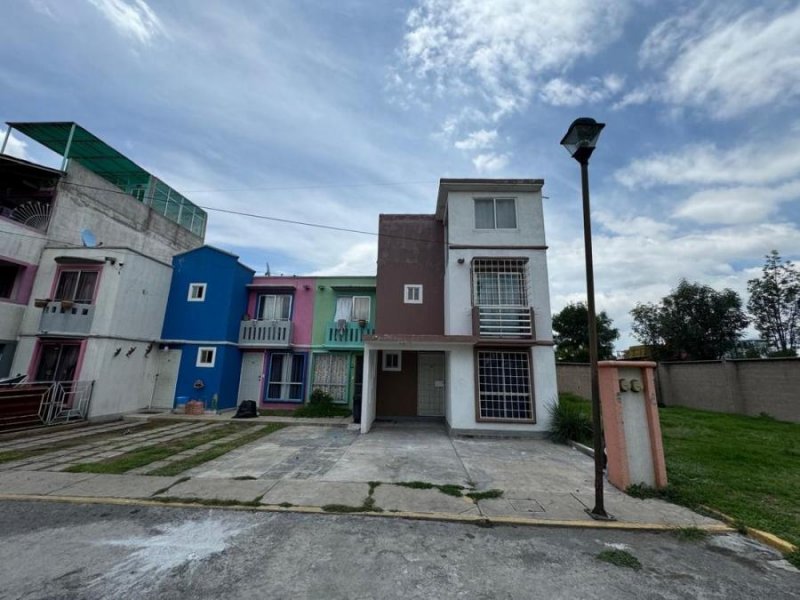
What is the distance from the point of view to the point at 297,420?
41.2 feet

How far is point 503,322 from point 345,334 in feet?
23.6

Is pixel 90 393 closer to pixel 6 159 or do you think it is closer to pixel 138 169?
A: pixel 6 159

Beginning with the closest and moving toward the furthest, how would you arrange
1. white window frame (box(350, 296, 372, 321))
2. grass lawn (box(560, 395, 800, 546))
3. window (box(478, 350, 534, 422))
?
grass lawn (box(560, 395, 800, 546)) < window (box(478, 350, 534, 422)) < white window frame (box(350, 296, 372, 321))

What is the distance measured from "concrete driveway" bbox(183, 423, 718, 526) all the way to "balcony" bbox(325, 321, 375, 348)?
5013mm

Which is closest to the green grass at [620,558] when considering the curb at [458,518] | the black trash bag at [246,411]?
the curb at [458,518]

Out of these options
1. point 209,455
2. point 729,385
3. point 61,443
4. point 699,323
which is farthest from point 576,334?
point 61,443

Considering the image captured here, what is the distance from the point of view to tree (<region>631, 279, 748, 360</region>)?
24312mm

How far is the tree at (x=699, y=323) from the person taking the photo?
2431 cm

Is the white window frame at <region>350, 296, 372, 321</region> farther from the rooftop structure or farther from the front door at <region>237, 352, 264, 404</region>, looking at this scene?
the rooftop structure

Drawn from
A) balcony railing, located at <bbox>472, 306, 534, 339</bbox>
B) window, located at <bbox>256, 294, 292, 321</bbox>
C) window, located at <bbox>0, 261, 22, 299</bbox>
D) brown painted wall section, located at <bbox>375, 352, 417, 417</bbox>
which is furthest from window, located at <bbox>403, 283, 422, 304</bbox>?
window, located at <bbox>0, 261, 22, 299</bbox>

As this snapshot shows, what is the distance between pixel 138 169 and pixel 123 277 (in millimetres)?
8670

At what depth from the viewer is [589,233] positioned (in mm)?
5242

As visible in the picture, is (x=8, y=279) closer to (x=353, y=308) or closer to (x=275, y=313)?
(x=275, y=313)

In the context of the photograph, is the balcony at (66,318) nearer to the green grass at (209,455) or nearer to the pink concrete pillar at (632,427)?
the green grass at (209,455)
